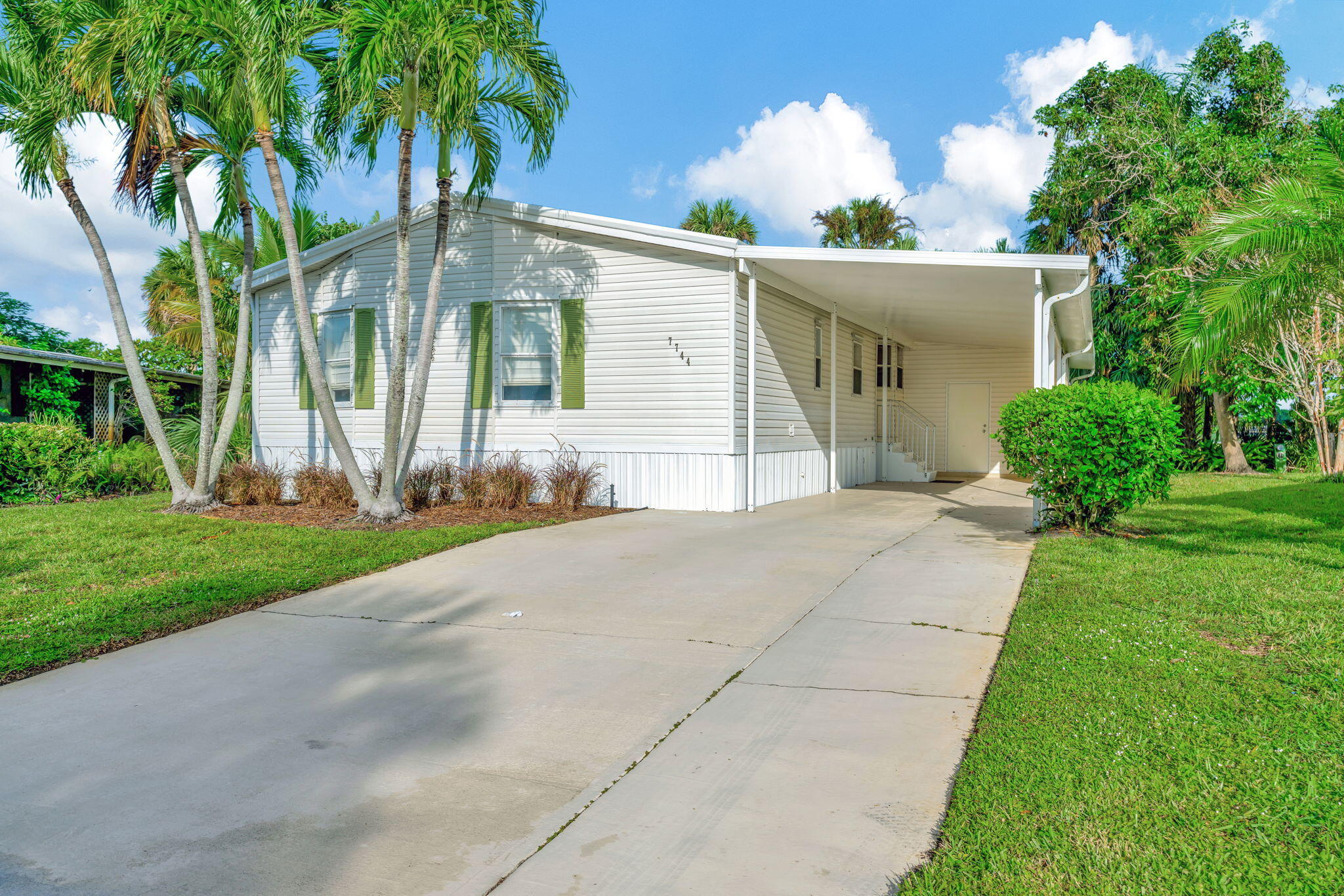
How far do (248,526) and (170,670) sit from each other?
565 cm

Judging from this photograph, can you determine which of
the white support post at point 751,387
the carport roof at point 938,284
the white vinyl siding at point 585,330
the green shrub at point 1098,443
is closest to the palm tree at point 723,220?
the carport roof at point 938,284

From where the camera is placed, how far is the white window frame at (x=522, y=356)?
1301 cm

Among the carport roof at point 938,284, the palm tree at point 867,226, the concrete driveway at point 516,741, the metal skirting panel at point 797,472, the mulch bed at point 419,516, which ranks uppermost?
the palm tree at point 867,226

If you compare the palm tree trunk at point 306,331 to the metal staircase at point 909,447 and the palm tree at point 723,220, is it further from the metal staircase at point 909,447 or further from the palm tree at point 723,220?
the palm tree at point 723,220

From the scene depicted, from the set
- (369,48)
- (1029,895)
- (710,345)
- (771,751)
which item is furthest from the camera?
(710,345)

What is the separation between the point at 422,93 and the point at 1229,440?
20.5 m

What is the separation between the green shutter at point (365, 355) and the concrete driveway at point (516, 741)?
7292 millimetres

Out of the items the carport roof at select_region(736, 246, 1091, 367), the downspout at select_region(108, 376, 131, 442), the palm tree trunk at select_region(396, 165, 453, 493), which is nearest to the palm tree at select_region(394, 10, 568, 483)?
the palm tree trunk at select_region(396, 165, 453, 493)

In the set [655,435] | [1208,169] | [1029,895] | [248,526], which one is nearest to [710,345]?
[655,435]

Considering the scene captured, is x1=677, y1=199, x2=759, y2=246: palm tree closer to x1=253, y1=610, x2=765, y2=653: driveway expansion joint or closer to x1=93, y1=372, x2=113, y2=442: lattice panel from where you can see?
x1=93, y1=372, x2=113, y2=442: lattice panel

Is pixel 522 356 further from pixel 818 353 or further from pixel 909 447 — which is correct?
pixel 909 447

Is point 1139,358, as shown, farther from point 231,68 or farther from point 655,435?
point 231,68

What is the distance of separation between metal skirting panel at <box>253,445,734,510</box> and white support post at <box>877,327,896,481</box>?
7.73 m

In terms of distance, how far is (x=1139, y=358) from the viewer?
22.2m
